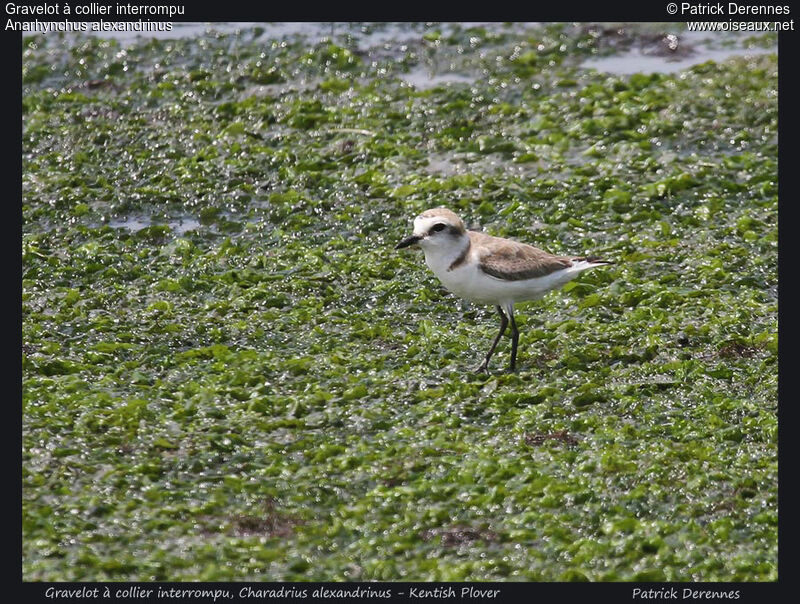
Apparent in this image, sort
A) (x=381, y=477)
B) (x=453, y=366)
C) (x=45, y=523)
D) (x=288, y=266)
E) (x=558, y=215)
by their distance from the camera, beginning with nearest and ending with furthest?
(x=45, y=523) → (x=381, y=477) → (x=453, y=366) → (x=288, y=266) → (x=558, y=215)

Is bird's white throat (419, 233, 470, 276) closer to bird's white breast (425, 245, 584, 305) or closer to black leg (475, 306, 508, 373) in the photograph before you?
bird's white breast (425, 245, 584, 305)

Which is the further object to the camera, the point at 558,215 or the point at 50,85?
the point at 50,85

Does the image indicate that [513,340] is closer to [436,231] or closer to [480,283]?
[480,283]

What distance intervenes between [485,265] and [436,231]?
0.46 meters

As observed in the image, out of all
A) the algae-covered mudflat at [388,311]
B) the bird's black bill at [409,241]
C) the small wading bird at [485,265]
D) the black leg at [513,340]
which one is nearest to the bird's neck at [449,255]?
the small wading bird at [485,265]

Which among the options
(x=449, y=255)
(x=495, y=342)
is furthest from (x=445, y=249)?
(x=495, y=342)

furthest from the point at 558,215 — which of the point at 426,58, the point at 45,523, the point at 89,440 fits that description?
the point at 45,523

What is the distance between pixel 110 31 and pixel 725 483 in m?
10.7

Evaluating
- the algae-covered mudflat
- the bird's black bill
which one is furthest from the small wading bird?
the algae-covered mudflat

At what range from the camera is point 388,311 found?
9.71 metres
